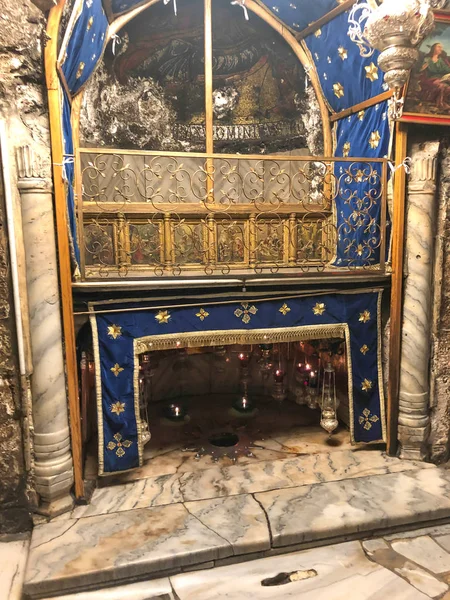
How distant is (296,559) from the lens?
12.1 ft

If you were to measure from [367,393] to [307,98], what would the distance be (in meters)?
3.75

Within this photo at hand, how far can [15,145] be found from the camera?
352cm

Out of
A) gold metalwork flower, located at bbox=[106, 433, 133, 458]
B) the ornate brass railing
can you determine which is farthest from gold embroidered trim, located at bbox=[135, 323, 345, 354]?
gold metalwork flower, located at bbox=[106, 433, 133, 458]

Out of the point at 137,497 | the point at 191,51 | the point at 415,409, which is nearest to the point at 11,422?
the point at 137,497

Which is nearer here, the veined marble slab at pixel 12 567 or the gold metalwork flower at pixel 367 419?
the veined marble slab at pixel 12 567

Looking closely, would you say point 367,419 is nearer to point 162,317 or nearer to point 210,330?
point 210,330

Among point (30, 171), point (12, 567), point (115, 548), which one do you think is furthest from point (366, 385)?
point (30, 171)

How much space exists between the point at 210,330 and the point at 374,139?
8.75 feet

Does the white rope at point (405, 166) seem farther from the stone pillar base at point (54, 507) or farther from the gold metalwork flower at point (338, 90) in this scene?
the stone pillar base at point (54, 507)

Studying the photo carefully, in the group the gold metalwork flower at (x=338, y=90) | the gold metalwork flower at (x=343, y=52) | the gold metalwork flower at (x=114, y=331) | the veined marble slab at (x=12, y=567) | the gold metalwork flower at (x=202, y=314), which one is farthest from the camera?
the gold metalwork flower at (x=338, y=90)

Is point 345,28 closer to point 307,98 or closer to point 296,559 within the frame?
point 307,98

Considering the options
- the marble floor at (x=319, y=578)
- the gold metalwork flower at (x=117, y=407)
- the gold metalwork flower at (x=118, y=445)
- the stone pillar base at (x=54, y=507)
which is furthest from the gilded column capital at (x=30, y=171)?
the marble floor at (x=319, y=578)

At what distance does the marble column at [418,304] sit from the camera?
4.48 metres

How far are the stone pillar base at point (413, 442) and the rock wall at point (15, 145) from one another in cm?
364
